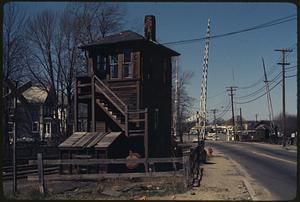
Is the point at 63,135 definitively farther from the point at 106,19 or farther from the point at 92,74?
the point at 92,74

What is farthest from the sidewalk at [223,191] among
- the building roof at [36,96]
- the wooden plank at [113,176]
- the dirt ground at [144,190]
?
the building roof at [36,96]

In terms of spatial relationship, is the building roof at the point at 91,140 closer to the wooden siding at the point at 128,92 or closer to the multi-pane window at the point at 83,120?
the wooden siding at the point at 128,92

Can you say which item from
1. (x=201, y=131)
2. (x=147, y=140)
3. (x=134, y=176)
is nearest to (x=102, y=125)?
(x=147, y=140)

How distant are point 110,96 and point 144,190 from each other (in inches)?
348

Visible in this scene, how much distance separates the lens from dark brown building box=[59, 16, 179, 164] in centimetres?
2114

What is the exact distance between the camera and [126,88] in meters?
21.8

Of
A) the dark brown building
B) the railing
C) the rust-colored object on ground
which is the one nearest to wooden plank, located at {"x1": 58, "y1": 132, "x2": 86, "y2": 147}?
the dark brown building

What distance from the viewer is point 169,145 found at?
2423 centimetres

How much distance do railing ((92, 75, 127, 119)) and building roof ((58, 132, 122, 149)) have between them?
4.53ft

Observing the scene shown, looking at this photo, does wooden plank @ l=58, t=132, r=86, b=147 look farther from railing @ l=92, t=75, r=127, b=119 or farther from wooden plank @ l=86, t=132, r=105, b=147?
railing @ l=92, t=75, r=127, b=119

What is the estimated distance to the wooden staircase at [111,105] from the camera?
20586 mm

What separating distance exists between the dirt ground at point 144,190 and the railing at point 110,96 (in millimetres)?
5953

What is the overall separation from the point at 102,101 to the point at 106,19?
18182 millimetres

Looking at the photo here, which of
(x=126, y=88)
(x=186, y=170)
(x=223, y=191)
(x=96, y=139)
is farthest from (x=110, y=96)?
(x=223, y=191)
